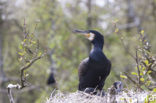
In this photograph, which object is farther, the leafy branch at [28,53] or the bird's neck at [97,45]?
the bird's neck at [97,45]

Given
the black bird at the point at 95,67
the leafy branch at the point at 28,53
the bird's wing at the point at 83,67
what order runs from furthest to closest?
1. the bird's wing at the point at 83,67
2. the black bird at the point at 95,67
3. the leafy branch at the point at 28,53

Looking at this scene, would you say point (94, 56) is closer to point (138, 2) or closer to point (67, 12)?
point (67, 12)

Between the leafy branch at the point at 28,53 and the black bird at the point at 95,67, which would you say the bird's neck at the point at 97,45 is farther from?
the leafy branch at the point at 28,53

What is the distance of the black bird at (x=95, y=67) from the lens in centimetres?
633

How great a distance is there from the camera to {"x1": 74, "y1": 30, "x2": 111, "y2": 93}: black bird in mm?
6329

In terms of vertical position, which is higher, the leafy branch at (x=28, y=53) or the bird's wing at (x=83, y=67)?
the leafy branch at (x=28, y=53)

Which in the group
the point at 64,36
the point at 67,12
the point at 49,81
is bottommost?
the point at 49,81

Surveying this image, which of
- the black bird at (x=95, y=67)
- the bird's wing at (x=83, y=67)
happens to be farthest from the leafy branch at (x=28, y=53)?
the bird's wing at (x=83, y=67)

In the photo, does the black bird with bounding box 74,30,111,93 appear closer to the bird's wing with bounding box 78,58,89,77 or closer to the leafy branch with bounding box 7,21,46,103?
the bird's wing with bounding box 78,58,89,77

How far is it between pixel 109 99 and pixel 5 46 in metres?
20.0

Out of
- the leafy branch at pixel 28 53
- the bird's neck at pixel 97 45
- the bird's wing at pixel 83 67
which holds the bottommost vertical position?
the bird's wing at pixel 83 67

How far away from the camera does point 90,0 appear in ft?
57.2

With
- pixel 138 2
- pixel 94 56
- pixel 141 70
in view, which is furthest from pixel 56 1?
pixel 141 70

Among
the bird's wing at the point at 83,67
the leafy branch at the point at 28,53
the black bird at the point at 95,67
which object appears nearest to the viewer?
the leafy branch at the point at 28,53
